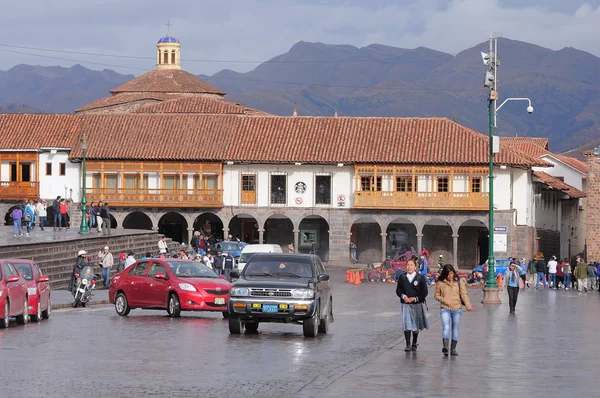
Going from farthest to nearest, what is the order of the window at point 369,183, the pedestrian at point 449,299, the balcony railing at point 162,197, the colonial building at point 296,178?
the balcony railing at point 162,197, the window at point 369,183, the colonial building at point 296,178, the pedestrian at point 449,299

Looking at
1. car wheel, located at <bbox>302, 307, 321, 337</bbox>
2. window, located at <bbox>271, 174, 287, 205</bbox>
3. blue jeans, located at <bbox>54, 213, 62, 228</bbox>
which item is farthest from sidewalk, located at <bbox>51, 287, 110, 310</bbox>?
window, located at <bbox>271, 174, 287, 205</bbox>

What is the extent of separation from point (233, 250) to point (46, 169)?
1897 cm

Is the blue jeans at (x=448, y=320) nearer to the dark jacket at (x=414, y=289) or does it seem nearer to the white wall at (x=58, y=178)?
the dark jacket at (x=414, y=289)

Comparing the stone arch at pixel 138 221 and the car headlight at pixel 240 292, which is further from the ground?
the stone arch at pixel 138 221

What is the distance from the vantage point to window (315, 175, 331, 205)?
2844 inches

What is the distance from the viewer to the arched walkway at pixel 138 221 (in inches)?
2938

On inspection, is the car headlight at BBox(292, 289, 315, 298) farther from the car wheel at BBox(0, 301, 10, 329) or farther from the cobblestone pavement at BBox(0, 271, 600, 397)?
the car wheel at BBox(0, 301, 10, 329)

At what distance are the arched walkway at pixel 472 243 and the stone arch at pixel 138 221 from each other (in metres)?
16.8

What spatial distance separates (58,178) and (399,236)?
18.7 m

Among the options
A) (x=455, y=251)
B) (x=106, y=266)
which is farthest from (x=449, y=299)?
(x=455, y=251)

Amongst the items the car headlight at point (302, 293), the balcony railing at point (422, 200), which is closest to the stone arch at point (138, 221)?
the balcony railing at point (422, 200)

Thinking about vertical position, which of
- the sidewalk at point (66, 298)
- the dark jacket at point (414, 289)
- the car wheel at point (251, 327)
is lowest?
the car wheel at point (251, 327)

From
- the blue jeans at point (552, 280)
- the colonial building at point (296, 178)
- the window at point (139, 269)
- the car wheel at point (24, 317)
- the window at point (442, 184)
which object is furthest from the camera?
the window at point (442, 184)

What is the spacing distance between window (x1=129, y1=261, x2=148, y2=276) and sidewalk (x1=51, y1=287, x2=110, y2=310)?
3271mm
